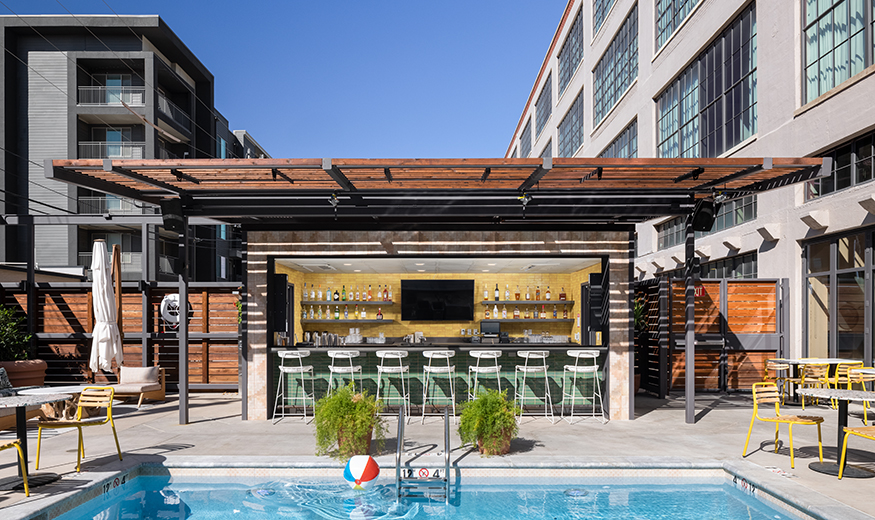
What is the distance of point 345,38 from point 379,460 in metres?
17.0

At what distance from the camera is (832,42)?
9438 mm

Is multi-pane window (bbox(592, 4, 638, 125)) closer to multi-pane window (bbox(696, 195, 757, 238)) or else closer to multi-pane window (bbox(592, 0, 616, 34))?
multi-pane window (bbox(592, 0, 616, 34))

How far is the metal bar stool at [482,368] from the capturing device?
8.16 m

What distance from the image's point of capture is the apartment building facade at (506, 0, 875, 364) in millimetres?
8969

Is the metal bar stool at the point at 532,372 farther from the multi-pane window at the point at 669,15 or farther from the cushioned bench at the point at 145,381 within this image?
the multi-pane window at the point at 669,15

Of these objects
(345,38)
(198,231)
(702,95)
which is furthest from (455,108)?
(702,95)

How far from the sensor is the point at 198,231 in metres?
28.6

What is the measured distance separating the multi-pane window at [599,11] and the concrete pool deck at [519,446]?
17124 mm

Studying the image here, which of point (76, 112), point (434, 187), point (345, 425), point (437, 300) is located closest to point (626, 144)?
point (437, 300)


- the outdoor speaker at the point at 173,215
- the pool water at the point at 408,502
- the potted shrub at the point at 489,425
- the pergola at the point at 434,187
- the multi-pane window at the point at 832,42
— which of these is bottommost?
the pool water at the point at 408,502

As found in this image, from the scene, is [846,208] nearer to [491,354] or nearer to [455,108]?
[491,354]

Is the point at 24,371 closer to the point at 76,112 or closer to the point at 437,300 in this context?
the point at 437,300

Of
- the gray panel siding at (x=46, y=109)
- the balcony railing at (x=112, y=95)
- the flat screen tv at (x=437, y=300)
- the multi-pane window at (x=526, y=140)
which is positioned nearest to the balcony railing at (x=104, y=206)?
the gray panel siding at (x=46, y=109)

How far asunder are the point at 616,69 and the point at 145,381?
1801 centimetres
